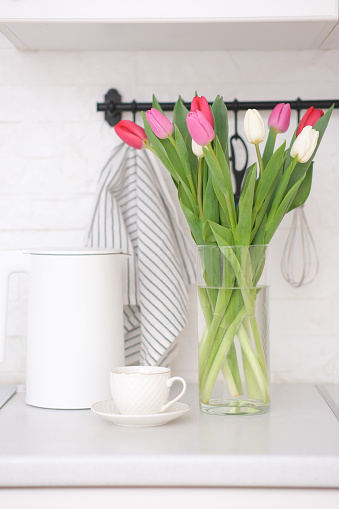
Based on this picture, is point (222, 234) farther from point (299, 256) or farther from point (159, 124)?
point (299, 256)

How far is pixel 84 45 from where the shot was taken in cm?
125

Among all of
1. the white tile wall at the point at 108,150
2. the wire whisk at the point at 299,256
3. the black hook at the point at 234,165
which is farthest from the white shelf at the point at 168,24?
the wire whisk at the point at 299,256

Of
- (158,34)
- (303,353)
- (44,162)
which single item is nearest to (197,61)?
(158,34)

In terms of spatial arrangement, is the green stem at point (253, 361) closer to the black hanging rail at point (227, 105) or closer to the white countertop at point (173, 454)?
the white countertop at point (173, 454)

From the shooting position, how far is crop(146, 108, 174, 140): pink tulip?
0.95m

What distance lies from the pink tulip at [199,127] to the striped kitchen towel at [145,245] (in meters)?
0.31

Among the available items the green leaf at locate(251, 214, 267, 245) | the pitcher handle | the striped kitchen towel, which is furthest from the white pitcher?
the green leaf at locate(251, 214, 267, 245)

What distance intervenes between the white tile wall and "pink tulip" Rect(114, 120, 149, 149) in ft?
0.92

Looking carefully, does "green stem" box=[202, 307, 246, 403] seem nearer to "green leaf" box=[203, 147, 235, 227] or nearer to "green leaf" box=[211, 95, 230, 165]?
"green leaf" box=[203, 147, 235, 227]

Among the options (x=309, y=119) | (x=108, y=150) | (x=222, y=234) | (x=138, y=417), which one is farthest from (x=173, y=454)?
(x=108, y=150)

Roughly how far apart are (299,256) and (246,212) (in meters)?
0.37

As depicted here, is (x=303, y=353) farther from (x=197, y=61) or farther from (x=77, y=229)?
(x=197, y=61)

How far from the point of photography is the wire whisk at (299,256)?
1271 mm

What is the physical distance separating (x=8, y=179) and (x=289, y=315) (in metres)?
0.64
